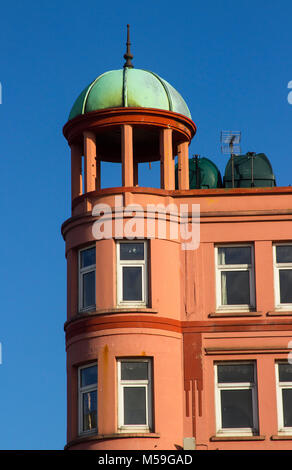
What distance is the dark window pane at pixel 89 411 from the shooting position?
46.2 metres

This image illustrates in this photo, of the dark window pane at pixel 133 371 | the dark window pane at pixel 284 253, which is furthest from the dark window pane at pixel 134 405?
the dark window pane at pixel 284 253

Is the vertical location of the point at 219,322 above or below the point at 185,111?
below

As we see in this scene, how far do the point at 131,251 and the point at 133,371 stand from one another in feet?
14.3

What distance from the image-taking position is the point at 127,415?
4553 cm

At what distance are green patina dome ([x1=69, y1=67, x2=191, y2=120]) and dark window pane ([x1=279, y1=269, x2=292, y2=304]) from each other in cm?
713

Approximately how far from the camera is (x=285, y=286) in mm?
47719

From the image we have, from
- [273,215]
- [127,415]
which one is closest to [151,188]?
[273,215]

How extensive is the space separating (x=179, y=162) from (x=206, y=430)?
1078 centimetres

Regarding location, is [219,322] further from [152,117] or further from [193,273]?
[152,117]

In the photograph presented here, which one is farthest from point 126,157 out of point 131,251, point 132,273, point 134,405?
point 134,405

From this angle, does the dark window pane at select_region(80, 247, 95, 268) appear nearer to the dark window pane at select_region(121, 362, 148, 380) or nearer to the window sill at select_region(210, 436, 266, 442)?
the dark window pane at select_region(121, 362, 148, 380)

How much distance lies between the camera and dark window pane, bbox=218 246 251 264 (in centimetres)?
4803

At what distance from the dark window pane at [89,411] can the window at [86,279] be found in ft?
10.3

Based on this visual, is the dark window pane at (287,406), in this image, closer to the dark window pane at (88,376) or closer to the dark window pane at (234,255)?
the dark window pane at (234,255)
